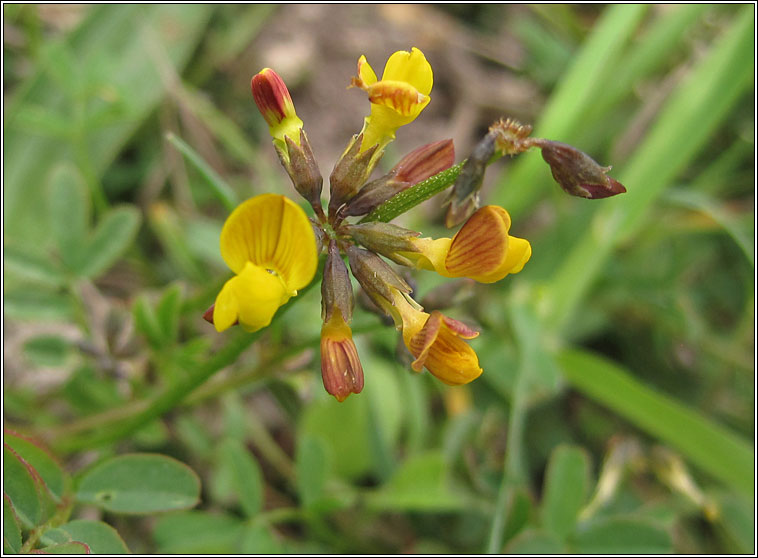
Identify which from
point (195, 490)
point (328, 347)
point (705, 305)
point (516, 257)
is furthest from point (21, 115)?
point (705, 305)

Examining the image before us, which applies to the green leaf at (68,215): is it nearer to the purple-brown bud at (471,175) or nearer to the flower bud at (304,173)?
the flower bud at (304,173)

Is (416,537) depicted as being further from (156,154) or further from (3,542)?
(156,154)

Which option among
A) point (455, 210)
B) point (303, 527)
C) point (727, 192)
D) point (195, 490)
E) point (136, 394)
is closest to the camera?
point (455, 210)

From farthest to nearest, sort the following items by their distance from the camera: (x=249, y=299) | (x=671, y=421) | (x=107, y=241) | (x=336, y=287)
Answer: (x=671, y=421), (x=107, y=241), (x=336, y=287), (x=249, y=299)

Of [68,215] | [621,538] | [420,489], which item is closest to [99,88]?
[68,215]

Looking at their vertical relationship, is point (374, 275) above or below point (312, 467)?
above

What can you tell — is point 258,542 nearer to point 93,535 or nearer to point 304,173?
point 93,535

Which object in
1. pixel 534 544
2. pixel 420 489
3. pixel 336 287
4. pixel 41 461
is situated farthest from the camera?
pixel 420 489
